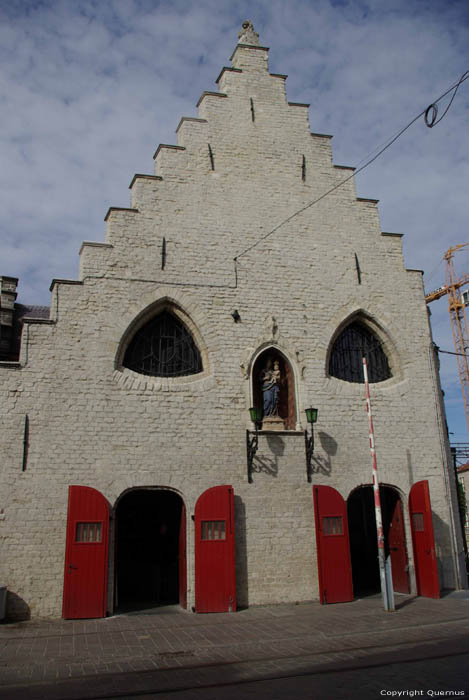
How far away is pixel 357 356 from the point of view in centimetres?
1355

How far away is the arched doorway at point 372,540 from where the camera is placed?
12.4 meters

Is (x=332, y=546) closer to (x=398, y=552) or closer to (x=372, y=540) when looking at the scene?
(x=398, y=552)

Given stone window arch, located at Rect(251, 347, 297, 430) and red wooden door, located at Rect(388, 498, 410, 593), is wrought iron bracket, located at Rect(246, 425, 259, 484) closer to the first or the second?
stone window arch, located at Rect(251, 347, 297, 430)

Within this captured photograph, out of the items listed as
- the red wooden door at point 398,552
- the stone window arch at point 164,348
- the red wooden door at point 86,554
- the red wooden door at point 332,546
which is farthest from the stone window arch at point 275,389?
the red wooden door at point 86,554

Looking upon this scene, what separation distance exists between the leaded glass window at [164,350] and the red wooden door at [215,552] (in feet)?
8.98

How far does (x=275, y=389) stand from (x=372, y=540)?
526cm

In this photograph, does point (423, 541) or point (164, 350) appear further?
point (164, 350)

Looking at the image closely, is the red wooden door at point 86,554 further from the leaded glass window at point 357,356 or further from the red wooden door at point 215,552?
the leaded glass window at point 357,356

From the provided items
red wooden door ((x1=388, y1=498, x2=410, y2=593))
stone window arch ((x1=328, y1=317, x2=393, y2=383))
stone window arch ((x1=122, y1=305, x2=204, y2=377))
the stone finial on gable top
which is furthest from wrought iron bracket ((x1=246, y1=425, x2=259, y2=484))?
the stone finial on gable top

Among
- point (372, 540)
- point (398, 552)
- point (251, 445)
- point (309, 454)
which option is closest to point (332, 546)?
point (309, 454)

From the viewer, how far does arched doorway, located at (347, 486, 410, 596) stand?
40.6 feet

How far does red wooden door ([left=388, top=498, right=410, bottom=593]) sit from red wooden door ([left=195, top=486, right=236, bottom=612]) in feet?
13.1

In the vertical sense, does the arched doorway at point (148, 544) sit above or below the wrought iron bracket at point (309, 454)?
below

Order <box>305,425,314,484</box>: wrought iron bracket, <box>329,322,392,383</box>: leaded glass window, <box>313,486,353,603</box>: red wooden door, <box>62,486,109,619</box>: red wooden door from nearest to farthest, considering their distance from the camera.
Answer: <box>62,486,109,619</box>: red wooden door < <box>313,486,353,603</box>: red wooden door < <box>305,425,314,484</box>: wrought iron bracket < <box>329,322,392,383</box>: leaded glass window
